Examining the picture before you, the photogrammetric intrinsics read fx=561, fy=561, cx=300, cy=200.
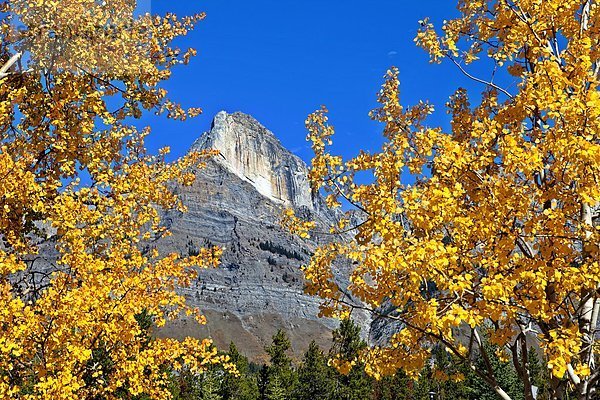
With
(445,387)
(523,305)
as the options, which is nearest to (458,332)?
(523,305)

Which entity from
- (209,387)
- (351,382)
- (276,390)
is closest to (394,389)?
(351,382)

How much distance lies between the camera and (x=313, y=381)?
5428 centimetres

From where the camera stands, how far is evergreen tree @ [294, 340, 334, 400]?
5347cm

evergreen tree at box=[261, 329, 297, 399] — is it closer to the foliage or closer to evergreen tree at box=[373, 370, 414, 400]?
evergreen tree at box=[373, 370, 414, 400]

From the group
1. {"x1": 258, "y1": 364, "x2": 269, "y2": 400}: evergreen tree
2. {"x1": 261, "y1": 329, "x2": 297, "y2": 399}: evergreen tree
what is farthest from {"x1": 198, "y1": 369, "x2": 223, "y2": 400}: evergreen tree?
{"x1": 258, "y1": 364, "x2": 269, "y2": 400}: evergreen tree

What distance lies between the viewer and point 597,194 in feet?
16.9

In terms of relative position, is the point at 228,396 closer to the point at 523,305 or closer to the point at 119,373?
the point at 119,373

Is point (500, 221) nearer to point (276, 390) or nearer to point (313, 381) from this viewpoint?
point (276, 390)

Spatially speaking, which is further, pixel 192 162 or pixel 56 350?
pixel 192 162

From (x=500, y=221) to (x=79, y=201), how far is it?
16.6ft

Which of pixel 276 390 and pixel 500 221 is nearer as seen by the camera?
pixel 500 221

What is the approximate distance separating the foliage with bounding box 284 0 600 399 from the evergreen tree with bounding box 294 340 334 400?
48.4 meters

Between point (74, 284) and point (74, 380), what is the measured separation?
4.07ft

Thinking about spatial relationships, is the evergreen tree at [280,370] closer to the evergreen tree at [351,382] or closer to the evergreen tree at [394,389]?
the evergreen tree at [351,382]
